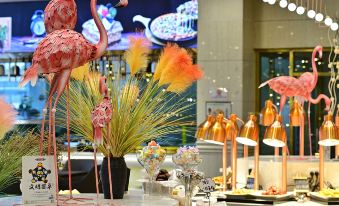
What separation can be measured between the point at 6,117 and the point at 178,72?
875 mm

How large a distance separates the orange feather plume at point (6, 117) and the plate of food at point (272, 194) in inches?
122

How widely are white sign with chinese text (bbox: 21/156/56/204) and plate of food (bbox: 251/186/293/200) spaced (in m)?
2.98

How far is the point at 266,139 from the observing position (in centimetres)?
571

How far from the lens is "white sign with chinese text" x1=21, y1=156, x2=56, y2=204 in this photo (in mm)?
3105

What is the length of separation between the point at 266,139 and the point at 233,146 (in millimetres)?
482

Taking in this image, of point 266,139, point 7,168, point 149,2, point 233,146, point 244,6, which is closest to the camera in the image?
point 7,168

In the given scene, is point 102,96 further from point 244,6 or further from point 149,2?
point 149,2

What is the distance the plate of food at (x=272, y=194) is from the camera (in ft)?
18.9

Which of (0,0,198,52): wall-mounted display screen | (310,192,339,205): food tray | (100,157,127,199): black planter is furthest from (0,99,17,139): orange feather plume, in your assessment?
(0,0,198,52): wall-mounted display screen

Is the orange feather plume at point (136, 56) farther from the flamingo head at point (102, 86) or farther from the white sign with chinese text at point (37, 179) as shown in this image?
the white sign with chinese text at point (37, 179)

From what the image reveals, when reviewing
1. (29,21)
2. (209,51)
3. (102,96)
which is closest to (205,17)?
(209,51)

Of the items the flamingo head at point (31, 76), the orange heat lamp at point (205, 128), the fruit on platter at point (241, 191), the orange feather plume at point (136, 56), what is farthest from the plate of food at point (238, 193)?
the flamingo head at point (31, 76)

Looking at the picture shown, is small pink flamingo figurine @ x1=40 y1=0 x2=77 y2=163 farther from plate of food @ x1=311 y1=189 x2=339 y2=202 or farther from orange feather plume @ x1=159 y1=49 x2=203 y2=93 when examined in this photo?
plate of food @ x1=311 y1=189 x2=339 y2=202

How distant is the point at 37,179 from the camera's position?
10.2 ft
